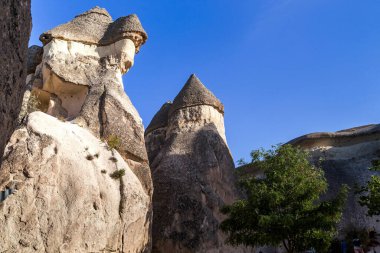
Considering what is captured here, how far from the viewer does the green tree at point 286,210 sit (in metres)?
10.2

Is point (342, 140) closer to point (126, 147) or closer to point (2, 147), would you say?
point (126, 147)

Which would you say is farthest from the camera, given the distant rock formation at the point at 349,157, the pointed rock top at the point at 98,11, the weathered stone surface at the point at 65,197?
the pointed rock top at the point at 98,11

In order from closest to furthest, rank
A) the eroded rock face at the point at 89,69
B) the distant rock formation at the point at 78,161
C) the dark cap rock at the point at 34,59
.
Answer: the distant rock formation at the point at 78,161, the eroded rock face at the point at 89,69, the dark cap rock at the point at 34,59

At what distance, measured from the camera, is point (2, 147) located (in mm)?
2469

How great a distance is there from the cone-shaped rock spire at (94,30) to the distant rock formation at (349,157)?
9.28 metres

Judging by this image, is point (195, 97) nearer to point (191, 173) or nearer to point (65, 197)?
point (191, 173)

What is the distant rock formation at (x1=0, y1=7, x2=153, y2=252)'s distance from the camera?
927cm

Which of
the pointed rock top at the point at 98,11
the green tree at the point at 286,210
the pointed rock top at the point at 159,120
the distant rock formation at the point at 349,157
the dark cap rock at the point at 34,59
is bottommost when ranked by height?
the green tree at the point at 286,210

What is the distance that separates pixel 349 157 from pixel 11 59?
20724mm

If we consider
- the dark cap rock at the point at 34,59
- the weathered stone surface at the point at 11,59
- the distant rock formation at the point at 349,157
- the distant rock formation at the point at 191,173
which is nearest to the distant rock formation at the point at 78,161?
the dark cap rock at the point at 34,59

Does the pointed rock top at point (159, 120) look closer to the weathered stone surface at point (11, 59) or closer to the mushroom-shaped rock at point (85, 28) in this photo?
the mushroom-shaped rock at point (85, 28)

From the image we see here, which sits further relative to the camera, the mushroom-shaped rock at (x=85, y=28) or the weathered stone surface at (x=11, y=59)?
the mushroom-shaped rock at (x=85, y=28)

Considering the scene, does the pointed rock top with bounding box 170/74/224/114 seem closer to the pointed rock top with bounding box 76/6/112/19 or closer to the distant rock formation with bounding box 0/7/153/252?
the distant rock formation with bounding box 0/7/153/252

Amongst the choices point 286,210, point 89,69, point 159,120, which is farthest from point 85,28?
point 286,210
